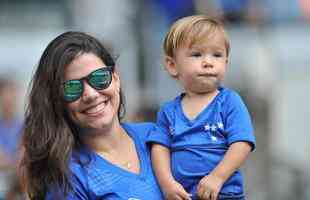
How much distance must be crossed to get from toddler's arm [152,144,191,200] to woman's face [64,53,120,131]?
10.1 inches

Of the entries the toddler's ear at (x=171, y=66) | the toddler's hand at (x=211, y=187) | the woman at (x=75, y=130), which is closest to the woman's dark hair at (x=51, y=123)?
the woman at (x=75, y=130)

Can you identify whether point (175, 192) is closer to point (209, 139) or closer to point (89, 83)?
point (209, 139)

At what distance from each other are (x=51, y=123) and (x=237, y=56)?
7.98 meters

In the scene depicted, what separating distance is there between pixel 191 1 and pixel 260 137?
171cm

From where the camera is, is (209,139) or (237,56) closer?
(209,139)

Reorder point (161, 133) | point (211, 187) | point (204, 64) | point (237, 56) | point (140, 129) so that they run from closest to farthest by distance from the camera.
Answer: point (211, 187) → point (204, 64) → point (161, 133) → point (140, 129) → point (237, 56)

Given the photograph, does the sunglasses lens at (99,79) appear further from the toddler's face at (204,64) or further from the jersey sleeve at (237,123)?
the jersey sleeve at (237,123)

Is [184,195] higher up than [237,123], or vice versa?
[237,123]

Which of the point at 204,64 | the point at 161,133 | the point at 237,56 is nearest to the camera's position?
the point at 204,64

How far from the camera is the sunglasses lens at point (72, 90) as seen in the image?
5035 mm

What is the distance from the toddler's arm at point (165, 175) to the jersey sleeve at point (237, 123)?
0.30m

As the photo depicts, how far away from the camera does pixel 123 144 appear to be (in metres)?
5.32

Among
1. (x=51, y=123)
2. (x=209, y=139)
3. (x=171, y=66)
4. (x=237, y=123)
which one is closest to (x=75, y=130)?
(x=51, y=123)

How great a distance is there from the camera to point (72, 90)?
5039 mm
